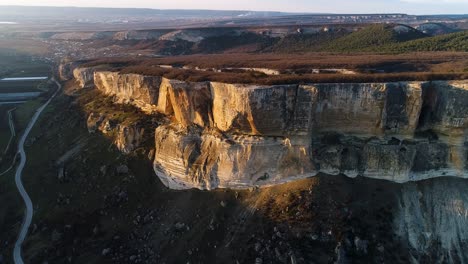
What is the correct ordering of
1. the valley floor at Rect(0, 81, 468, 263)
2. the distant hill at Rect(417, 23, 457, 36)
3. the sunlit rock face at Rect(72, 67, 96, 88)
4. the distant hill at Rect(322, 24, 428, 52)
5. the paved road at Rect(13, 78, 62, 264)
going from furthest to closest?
the distant hill at Rect(417, 23, 457, 36) → the distant hill at Rect(322, 24, 428, 52) → the sunlit rock face at Rect(72, 67, 96, 88) → the paved road at Rect(13, 78, 62, 264) → the valley floor at Rect(0, 81, 468, 263)

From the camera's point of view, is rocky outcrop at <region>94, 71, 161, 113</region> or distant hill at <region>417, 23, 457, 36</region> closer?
rocky outcrop at <region>94, 71, 161, 113</region>

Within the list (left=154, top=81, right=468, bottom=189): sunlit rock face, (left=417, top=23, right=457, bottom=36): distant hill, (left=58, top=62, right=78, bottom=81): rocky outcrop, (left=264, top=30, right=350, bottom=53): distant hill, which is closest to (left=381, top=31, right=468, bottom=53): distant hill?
(left=264, top=30, right=350, bottom=53): distant hill

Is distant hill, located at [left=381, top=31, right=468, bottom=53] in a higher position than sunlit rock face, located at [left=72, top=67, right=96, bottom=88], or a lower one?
higher

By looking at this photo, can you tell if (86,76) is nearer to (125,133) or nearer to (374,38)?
(125,133)

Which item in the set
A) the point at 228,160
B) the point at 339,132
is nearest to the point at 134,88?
the point at 228,160

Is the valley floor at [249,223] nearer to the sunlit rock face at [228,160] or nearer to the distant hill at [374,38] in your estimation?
the sunlit rock face at [228,160]

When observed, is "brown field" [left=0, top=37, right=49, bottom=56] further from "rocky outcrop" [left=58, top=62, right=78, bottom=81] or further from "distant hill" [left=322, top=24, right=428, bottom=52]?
"distant hill" [left=322, top=24, right=428, bottom=52]

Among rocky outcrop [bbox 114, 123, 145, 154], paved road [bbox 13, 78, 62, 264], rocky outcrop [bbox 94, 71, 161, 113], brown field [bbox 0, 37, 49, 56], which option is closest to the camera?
paved road [bbox 13, 78, 62, 264]

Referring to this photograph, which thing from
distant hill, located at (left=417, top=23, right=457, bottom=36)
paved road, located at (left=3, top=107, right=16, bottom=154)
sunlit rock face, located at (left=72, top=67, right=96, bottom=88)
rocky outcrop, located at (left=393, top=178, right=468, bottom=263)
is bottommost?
paved road, located at (left=3, top=107, right=16, bottom=154)
